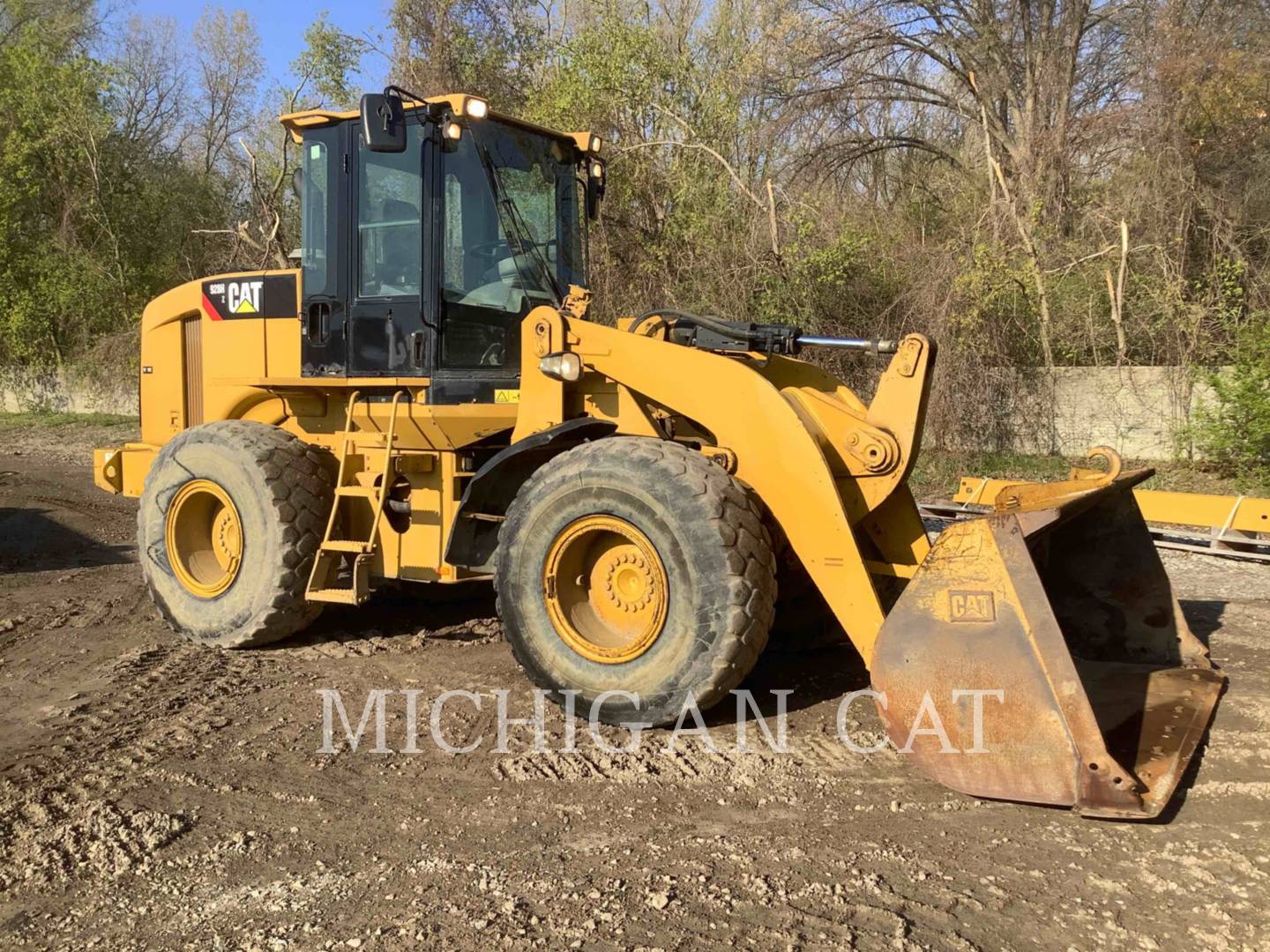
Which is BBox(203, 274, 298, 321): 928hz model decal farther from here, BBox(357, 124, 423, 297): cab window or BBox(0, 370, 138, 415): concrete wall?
BBox(0, 370, 138, 415): concrete wall

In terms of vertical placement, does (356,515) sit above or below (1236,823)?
above

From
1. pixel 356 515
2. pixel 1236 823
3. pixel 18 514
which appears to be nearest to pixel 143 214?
pixel 18 514

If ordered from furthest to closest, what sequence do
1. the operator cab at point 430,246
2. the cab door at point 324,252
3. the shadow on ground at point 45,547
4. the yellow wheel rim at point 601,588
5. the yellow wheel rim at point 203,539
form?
the shadow on ground at point 45,547, the yellow wheel rim at point 203,539, the cab door at point 324,252, the operator cab at point 430,246, the yellow wheel rim at point 601,588

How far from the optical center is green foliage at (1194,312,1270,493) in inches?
460

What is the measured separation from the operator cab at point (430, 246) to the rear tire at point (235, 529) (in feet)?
2.01

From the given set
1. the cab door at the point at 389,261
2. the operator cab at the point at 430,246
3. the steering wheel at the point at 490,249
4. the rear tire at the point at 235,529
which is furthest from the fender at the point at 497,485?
the steering wheel at the point at 490,249

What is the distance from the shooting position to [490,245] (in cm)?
550

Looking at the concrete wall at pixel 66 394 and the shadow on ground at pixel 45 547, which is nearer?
the shadow on ground at pixel 45 547

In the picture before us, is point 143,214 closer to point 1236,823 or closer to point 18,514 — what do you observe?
point 18,514

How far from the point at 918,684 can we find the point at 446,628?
338 cm

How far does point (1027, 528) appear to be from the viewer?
380 centimetres

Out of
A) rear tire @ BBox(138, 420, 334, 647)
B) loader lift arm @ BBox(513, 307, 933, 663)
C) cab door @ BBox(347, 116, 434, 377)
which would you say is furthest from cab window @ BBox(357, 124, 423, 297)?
rear tire @ BBox(138, 420, 334, 647)

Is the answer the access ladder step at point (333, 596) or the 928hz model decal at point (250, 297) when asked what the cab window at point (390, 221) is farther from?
the access ladder step at point (333, 596)

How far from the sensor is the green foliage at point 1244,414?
38.3ft
